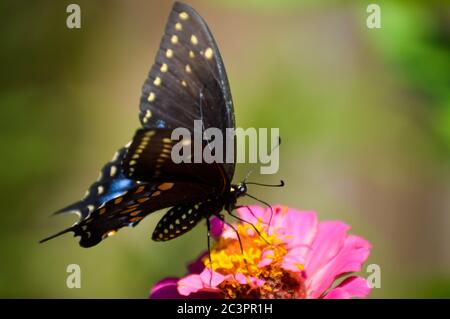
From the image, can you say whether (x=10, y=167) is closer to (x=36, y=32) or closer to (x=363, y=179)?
(x=36, y=32)

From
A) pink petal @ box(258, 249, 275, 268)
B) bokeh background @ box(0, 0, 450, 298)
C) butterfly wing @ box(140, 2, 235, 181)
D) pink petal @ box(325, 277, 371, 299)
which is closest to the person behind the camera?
pink petal @ box(325, 277, 371, 299)

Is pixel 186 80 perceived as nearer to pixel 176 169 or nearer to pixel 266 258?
pixel 176 169

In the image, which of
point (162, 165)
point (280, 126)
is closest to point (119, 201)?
point (162, 165)

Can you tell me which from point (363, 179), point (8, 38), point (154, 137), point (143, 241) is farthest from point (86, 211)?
point (363, 179)

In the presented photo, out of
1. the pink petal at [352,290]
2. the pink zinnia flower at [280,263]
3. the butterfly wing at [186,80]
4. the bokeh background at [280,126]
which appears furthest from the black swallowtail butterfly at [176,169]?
the pink petal at [352,290]

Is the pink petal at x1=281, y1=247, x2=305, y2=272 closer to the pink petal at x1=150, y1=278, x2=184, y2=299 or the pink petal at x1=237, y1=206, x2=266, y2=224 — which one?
the pink petal at x1=237, y1=206, x2=266, y2=224

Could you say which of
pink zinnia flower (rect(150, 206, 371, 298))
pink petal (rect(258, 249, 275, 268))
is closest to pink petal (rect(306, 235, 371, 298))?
pink zinnia flower (rect(150, 206, 371, 298))
